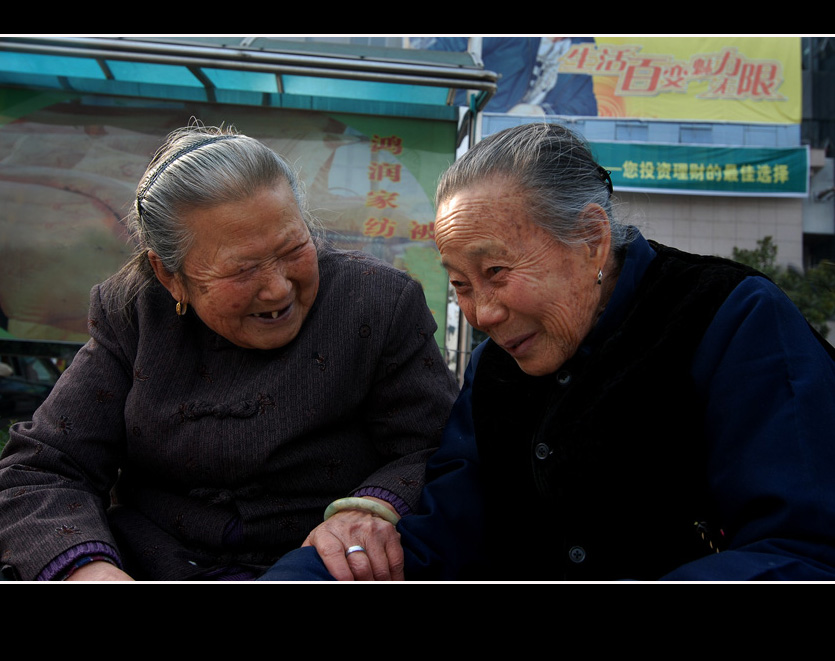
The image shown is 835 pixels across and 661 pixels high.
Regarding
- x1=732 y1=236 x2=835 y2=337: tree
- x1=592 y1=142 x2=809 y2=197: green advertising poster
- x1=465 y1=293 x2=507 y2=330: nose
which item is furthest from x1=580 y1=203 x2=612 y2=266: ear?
x1=592 y1=142 x2=809 y2=197: green advertising poster

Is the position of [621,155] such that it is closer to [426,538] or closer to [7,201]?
[7,201]

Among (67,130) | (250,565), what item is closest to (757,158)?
(67,130)

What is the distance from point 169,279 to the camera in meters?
1.76

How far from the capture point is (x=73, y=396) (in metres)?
1.76

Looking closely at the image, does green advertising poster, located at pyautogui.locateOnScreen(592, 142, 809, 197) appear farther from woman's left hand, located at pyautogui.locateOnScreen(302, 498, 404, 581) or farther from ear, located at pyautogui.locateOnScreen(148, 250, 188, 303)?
woman's left hand, located at pyautogui.locateOnScreen(302, 498, 404, 581)

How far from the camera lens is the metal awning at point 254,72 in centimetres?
306

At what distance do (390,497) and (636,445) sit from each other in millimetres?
625

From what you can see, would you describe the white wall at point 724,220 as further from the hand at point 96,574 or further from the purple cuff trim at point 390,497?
the hand at point 96,574

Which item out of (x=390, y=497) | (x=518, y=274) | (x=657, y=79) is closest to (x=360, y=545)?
(x=390, y=497)

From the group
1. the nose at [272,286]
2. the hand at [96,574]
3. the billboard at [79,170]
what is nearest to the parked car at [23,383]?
the billboard at [79,170]

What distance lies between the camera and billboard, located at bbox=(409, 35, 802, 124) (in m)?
15.0

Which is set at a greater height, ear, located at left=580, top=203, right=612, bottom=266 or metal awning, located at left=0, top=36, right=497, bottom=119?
metal awning, located at left=0, top=36, right=497, bottom=119

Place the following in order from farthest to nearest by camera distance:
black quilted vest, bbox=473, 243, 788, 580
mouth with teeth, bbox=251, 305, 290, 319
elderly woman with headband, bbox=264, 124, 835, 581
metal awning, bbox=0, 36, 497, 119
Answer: metal awning, bbox=0, 36, 497, 119 → mouth with teeth, bbox=251, 305, 290, 319 → black quilted vest, bbox=473, 243, 788, 580 → elderly woman with headband, bbox=264, 124, 835, 581

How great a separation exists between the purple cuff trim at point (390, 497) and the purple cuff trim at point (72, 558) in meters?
0.60
